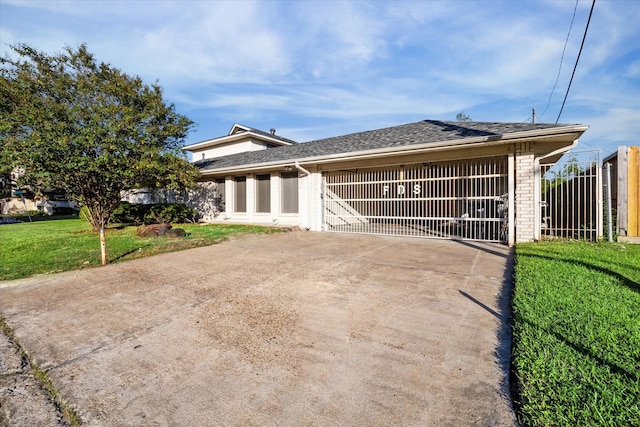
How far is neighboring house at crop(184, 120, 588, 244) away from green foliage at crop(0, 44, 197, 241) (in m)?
3.40

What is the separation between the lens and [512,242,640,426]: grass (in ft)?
5.80

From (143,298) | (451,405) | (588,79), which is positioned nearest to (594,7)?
(588,79)

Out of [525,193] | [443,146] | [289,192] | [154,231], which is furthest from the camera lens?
[289,192]

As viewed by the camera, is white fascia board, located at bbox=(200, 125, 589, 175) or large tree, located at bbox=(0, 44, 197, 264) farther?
large tree, located at bbox=(0, 44, 197, 264)

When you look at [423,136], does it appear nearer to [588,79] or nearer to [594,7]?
[594,7]

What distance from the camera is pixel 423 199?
960cm

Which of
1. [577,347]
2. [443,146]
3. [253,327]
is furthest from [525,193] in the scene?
[253,327]

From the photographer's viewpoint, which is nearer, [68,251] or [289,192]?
[68,251]

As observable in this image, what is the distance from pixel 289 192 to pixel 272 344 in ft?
33.6

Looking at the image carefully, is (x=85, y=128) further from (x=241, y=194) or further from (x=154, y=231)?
(x=241, y=194)

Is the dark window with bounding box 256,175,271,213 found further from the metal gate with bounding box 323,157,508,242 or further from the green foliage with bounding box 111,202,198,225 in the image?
the green foliage with bounding box 111,202,198,225

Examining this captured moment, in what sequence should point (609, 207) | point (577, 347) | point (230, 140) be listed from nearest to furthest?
point (577, 347)
point (609, 207)
point (230, 140)

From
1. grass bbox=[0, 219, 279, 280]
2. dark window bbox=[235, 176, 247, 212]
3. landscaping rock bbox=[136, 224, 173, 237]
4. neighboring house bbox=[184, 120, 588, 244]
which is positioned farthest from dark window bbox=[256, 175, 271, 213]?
landscaping rock bbox=[136, 224, 173, 237]

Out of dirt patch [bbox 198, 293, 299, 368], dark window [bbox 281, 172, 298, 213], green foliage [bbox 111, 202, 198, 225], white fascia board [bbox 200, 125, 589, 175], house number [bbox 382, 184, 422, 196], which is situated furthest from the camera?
green foliage [bbox 111, 202, 198, 225]
